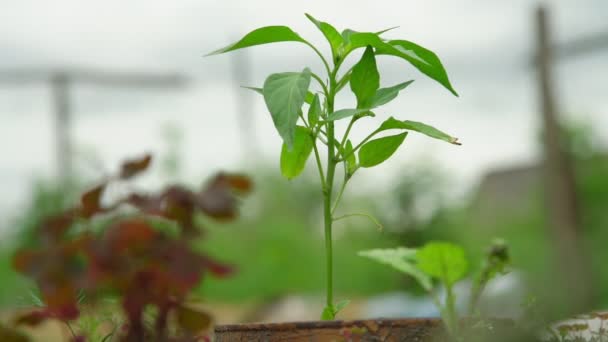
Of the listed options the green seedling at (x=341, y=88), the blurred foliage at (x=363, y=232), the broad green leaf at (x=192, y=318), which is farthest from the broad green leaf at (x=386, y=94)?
the blurred foliage at (x=363, y=232)

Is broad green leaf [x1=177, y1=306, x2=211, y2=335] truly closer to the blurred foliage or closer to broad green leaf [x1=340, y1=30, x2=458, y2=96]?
broad green leaf [x1=340, y1=30, x2=458, y2=96]

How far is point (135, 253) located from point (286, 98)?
347 mm

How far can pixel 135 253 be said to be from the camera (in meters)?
0.87

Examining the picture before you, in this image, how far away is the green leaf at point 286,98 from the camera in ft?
3.58

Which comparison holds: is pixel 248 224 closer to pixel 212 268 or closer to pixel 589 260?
pixel 589 260

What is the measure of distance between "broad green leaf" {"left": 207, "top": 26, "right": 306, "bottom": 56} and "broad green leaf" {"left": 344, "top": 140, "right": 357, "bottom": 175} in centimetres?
19

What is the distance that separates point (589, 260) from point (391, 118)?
27.8 ft

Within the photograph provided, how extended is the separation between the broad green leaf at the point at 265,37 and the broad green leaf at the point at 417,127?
197 mm

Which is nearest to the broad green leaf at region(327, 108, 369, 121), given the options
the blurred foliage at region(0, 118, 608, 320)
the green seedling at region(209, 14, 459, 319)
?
the green seedling at region(209, 14, 459, 319)

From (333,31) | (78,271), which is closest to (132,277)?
(78,271)

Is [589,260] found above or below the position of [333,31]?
below

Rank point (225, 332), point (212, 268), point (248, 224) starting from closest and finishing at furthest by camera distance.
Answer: point (212, 268)
point (225, 332)
point (248, 224)

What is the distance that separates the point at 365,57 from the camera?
50.1 inches

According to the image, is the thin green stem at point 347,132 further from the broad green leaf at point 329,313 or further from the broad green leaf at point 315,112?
the broad green leaf at point 329,313
